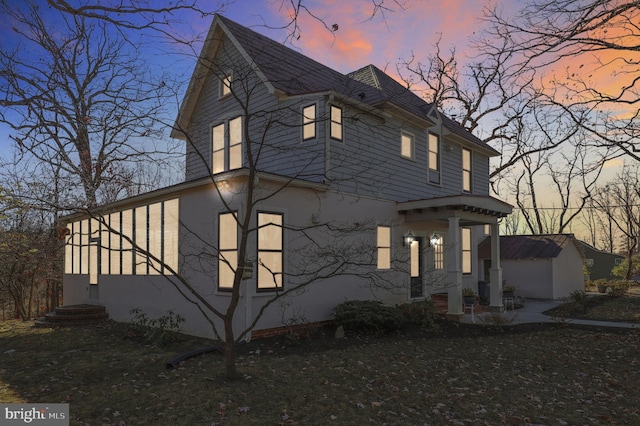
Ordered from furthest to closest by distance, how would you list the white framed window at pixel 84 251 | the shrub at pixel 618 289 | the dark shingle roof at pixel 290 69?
the shrub at pixel 618 289, the white framed window at pixel 84 251, the dark shingle roof at pixel 290 69

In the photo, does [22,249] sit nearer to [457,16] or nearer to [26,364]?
[26,364]

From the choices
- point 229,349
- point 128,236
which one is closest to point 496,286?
point 229,349

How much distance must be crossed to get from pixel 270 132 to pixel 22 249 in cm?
1081

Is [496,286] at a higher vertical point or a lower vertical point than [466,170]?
lower

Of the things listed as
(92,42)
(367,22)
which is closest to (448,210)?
(367,22)

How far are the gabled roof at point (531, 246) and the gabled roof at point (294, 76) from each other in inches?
240

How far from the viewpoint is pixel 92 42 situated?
44.3 feet

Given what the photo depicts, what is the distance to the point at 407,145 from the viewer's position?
15039 millimetres

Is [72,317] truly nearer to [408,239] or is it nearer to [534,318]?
[408,239]

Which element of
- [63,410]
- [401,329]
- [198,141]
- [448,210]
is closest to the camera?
[63,410]

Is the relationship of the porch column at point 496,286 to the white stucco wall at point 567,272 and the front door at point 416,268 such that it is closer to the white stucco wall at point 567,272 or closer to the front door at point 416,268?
the front door at point 416,268

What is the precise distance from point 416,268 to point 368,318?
511cm

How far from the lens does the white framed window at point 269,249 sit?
1003 centimetres

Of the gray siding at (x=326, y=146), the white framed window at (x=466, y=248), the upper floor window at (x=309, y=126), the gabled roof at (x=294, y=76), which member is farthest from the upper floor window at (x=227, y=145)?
the white framed window at (x=466, y=248)
